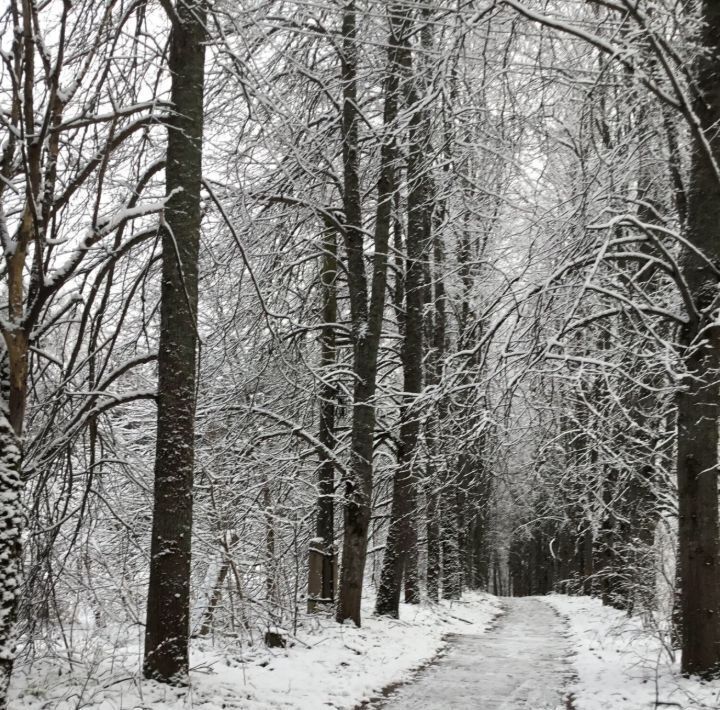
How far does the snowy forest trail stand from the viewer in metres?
7.56

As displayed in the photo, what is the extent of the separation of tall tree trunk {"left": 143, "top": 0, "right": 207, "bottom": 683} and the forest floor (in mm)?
463

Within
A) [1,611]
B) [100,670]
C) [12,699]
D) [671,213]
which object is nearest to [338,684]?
[100,670]

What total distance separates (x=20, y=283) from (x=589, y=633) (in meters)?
13.0

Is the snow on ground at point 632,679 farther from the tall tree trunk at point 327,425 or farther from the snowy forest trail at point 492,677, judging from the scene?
the tall tree trunk at point 327,425

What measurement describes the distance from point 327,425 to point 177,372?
20.3 ft

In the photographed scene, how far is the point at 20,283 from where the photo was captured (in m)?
4.88

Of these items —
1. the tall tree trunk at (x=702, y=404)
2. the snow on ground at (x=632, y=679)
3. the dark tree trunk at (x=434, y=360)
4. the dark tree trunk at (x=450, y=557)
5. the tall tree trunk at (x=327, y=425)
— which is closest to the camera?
the snow on ground at (x=632, y=679)

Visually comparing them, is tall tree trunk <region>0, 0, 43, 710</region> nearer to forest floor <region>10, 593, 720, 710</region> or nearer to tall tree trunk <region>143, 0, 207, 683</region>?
forest floor <region>10, 593, 720, 710</region>

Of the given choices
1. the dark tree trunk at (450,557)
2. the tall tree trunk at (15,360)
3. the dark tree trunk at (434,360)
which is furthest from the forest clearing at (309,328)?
the dark tree trunk at (450,557)

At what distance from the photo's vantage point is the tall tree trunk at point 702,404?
699cm

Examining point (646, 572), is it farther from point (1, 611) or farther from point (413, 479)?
point (1, 611)

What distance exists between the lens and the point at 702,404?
7.27m

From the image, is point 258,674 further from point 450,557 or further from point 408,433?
point 450,557

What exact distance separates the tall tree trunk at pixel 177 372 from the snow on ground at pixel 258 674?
372 mm
